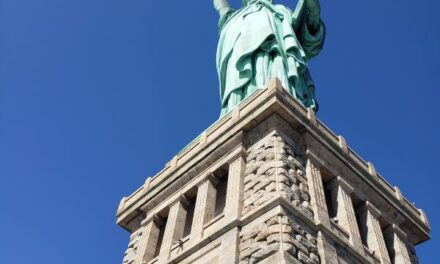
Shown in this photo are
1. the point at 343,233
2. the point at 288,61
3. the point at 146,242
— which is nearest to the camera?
the point at 343,233

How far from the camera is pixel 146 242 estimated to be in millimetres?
15539

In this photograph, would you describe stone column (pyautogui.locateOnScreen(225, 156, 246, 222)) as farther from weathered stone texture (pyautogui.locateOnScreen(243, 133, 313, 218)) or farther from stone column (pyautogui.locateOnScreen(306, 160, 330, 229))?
stone column (pyautogui.locateOnScreen(306, 160, 330, 229))

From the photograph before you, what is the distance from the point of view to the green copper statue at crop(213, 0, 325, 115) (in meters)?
20.3

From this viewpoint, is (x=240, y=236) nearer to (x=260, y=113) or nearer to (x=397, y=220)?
(x=260, y=113)

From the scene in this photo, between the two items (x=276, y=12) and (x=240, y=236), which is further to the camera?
(x=276, y=12)

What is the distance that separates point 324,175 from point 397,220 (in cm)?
309

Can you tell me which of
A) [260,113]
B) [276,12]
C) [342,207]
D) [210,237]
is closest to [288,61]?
[276,12]

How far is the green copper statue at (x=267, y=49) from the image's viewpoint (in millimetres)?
20297

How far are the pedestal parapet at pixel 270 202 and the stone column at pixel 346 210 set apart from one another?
0.03 metres

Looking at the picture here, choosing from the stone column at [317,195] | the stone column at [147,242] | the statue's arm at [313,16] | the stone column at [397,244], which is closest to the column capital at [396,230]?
the stone column at [397,244]

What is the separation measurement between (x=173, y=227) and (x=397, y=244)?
6.17 meters

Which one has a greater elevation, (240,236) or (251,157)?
(251,157)

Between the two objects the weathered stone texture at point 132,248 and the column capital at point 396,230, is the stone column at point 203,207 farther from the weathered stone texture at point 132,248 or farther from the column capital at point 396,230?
the column capital at point 396,230

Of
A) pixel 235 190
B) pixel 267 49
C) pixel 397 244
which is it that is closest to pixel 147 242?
pixel 235 190
